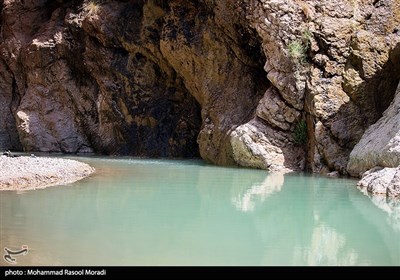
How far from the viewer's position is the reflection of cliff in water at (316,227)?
597 cm

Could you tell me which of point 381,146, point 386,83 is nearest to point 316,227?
point 381,146

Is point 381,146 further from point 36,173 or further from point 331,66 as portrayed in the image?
point 36,173

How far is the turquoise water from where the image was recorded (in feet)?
19.2

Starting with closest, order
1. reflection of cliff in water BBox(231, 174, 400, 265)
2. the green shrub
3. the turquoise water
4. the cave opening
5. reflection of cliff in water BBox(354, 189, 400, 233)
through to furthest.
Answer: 1. the turquoise water
2. reflection of cliff in water BBox(231, 174, 400, 265)
3. reflection of cliff in water BBox(354, 189, 400, 233)
4. the cave opening
5. the green shrub

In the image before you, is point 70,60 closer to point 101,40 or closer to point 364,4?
point 101,40

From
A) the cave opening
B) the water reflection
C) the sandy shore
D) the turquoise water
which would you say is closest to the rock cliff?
the cave opening

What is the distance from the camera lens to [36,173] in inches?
498

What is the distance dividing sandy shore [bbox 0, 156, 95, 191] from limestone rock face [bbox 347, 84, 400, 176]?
7.19m

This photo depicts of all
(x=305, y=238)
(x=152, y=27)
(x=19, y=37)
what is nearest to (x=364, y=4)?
(x=152, y=27)

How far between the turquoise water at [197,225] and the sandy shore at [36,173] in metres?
0.76

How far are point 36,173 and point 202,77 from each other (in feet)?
35.8

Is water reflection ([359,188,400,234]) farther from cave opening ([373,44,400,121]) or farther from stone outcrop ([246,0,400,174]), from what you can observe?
Result: cave opening ([373,44,400,121])

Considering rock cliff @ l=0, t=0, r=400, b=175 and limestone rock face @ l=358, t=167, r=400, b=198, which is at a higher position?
rock cliff @ l=0, t=0, r=400, b=175
